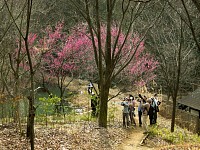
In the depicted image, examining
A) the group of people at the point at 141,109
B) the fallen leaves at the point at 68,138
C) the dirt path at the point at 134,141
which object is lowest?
the dirt path at the point at 134,141

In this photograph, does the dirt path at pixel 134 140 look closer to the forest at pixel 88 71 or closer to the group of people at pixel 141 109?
the forest at pixel 88 71

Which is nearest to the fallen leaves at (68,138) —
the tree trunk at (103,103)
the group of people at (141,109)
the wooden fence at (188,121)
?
the tree trunk at (103,103)

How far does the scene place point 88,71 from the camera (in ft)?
77.5

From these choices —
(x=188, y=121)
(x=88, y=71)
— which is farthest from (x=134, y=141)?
Result: (x=88, y=71)

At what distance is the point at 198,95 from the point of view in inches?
841

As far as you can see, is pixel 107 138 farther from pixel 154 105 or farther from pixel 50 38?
pixel 50 38

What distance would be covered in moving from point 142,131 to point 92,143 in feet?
12.2

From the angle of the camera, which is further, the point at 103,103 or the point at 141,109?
the point at 141,109

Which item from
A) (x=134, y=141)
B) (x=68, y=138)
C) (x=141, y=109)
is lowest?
(x=134, y=141)

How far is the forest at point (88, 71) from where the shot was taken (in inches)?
403

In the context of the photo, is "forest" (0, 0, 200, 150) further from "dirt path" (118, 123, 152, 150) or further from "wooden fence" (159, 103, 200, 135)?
"wooden fence" (159, 103, 200, 135)

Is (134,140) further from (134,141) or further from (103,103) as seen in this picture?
(103,103)

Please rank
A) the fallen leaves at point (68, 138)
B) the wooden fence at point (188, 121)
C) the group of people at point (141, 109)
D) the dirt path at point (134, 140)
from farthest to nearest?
the wooden fence at point (188, 121) → the group of people at point (141, 109) → the dirt path at point (134, 140) → the fallen leaves at point (68, 138)

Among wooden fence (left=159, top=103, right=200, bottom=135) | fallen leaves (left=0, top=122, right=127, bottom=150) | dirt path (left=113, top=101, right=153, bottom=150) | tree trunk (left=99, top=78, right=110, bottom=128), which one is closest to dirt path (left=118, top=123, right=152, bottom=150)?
dirt path (left=113, top=101, right=153, bottom=150)
